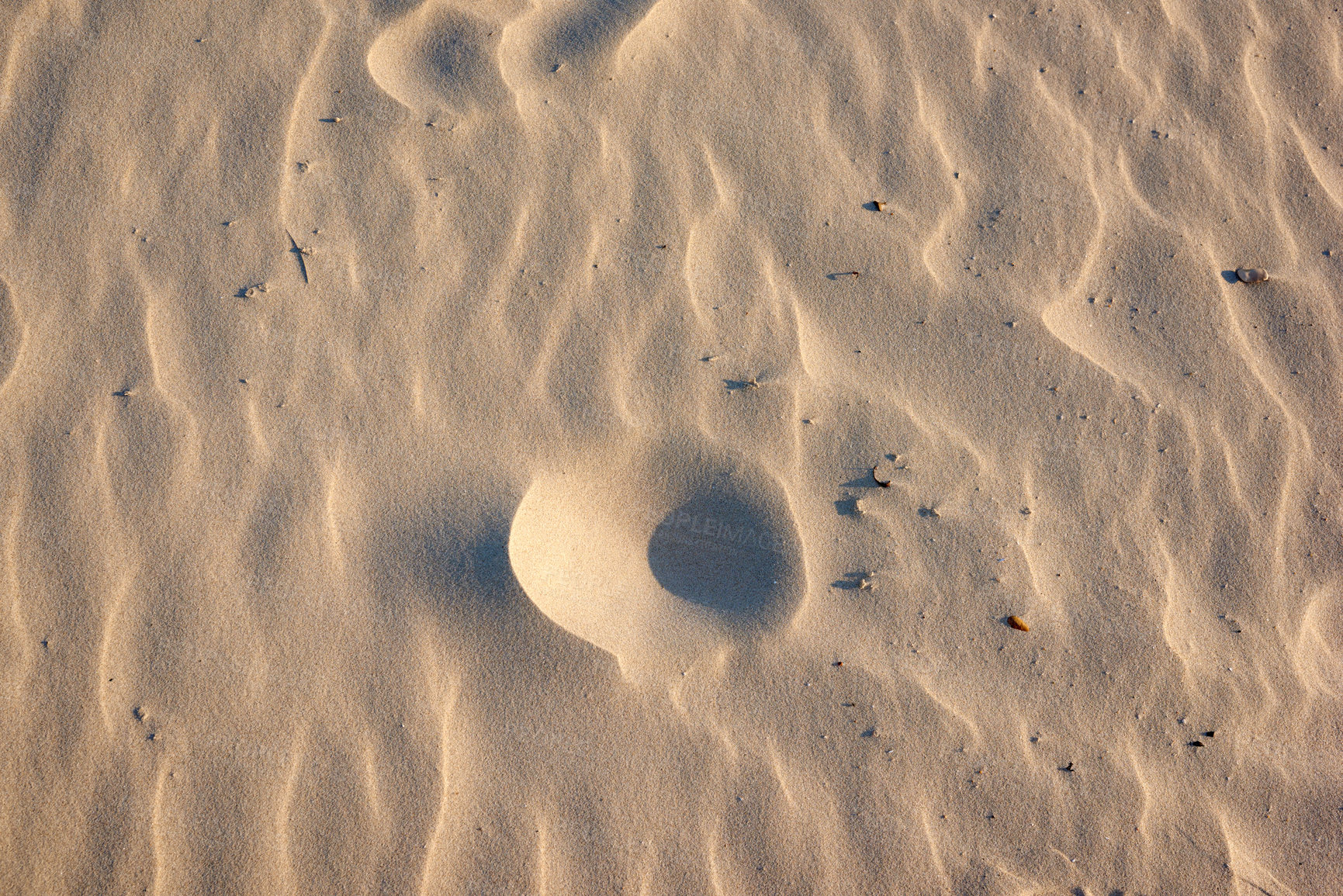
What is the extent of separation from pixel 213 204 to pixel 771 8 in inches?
78.8

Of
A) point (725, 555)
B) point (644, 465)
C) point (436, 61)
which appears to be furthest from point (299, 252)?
point (725, 555)

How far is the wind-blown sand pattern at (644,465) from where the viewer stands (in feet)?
7.40

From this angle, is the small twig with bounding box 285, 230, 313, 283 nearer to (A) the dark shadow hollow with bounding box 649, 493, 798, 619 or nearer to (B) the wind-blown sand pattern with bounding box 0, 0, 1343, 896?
(B) the wind-blown sand pattern with bounding box 0, 0, 1343, 896

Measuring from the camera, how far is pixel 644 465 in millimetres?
2328

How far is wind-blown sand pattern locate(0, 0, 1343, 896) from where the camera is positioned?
2256 millimetres

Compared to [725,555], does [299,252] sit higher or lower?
higher

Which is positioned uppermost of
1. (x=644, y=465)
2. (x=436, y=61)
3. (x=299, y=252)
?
(x=436, y=61)

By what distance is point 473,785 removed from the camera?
7.39ft

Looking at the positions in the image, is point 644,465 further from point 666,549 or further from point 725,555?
point 725,555

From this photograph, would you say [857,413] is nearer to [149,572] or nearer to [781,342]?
[781,342]
